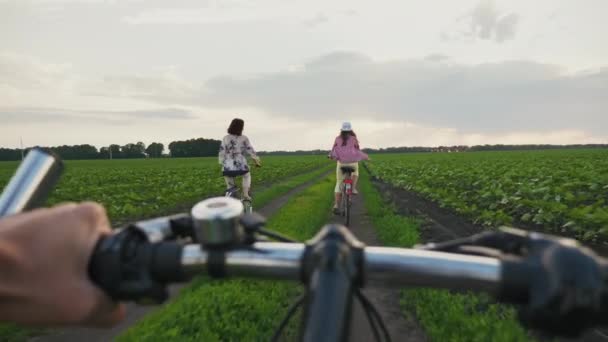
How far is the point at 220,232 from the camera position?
910 millimetres

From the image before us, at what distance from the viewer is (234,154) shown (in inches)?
399

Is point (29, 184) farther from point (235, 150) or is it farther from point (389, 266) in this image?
point (235, 150)

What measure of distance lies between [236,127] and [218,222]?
30.7ft

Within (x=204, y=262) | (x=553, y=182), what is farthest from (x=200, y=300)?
(x=553, y=182)

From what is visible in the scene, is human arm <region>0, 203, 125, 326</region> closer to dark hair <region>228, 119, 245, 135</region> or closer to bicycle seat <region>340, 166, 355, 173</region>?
dark hair <region>228, 119, 245, 135</region>

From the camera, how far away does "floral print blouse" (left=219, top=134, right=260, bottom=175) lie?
1007 centimetres

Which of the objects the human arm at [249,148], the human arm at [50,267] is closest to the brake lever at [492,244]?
the human arm at [50,267]

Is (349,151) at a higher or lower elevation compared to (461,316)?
higher

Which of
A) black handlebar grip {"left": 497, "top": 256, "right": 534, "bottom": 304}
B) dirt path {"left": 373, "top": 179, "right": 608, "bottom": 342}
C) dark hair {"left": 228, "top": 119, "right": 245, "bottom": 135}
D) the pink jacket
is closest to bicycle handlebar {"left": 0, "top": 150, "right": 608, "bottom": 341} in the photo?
black handlebar grip {"left": 497, "top": 256, "right": 534, "bottom": 304}

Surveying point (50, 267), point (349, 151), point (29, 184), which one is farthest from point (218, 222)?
point (349, 151)

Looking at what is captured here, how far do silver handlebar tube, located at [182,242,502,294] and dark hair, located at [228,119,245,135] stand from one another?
923 cm

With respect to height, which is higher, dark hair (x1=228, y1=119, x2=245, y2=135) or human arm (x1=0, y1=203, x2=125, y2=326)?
dark hair (x1=228, y1=119, x2=245, y2=135)

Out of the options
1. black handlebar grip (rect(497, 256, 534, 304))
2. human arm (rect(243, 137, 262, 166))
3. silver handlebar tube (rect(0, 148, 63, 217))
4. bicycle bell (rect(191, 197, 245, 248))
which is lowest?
black handlebar grip (rect(497, 256, 534, 304))

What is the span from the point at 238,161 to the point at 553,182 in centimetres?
1213
